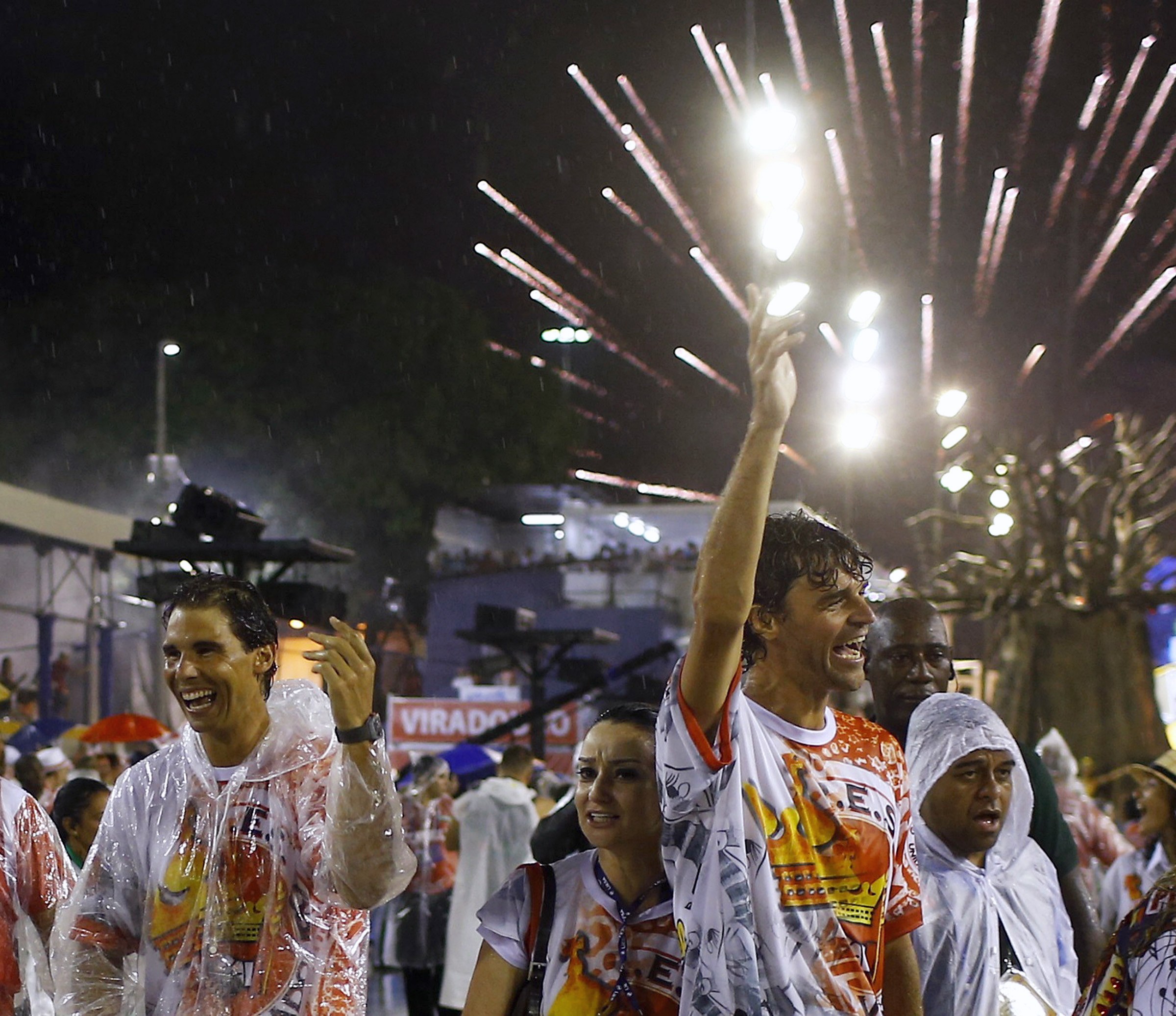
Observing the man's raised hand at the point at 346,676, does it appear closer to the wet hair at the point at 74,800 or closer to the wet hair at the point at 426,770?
the wet hair at the point at 74,800

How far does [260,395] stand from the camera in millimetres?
30156

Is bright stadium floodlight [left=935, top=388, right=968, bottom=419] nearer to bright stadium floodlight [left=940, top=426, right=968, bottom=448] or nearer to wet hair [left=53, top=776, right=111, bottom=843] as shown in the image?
bright stadium floodlight [left=940, top=426, right=968, bottom=448]

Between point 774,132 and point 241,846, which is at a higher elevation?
point 774,132

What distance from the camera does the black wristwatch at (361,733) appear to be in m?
2.81

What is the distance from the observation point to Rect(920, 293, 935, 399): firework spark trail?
2212 cm

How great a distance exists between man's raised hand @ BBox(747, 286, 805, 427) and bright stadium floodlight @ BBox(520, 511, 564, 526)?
127ft

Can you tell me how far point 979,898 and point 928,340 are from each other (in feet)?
69.7

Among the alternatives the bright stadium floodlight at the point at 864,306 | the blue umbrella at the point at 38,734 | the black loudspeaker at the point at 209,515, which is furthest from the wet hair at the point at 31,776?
the bright stadium floodlight at the point at 864,306

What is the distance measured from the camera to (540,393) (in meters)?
33.2

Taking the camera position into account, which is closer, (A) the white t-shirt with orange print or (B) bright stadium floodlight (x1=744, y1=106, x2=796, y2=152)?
(A) the white t-shirt with orange print

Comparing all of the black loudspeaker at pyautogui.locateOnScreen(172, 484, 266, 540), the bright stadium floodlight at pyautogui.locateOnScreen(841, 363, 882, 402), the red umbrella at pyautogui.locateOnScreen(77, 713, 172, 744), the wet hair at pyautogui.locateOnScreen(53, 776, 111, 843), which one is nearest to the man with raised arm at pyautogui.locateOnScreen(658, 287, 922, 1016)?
the wet hair at pyautogui.locateOnScreen(53, 776, 111, 843)

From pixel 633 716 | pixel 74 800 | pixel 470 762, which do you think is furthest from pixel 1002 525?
pixel 633 716

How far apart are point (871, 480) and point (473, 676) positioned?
9945 millimetres

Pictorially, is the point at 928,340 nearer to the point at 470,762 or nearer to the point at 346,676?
the point at 470,762
